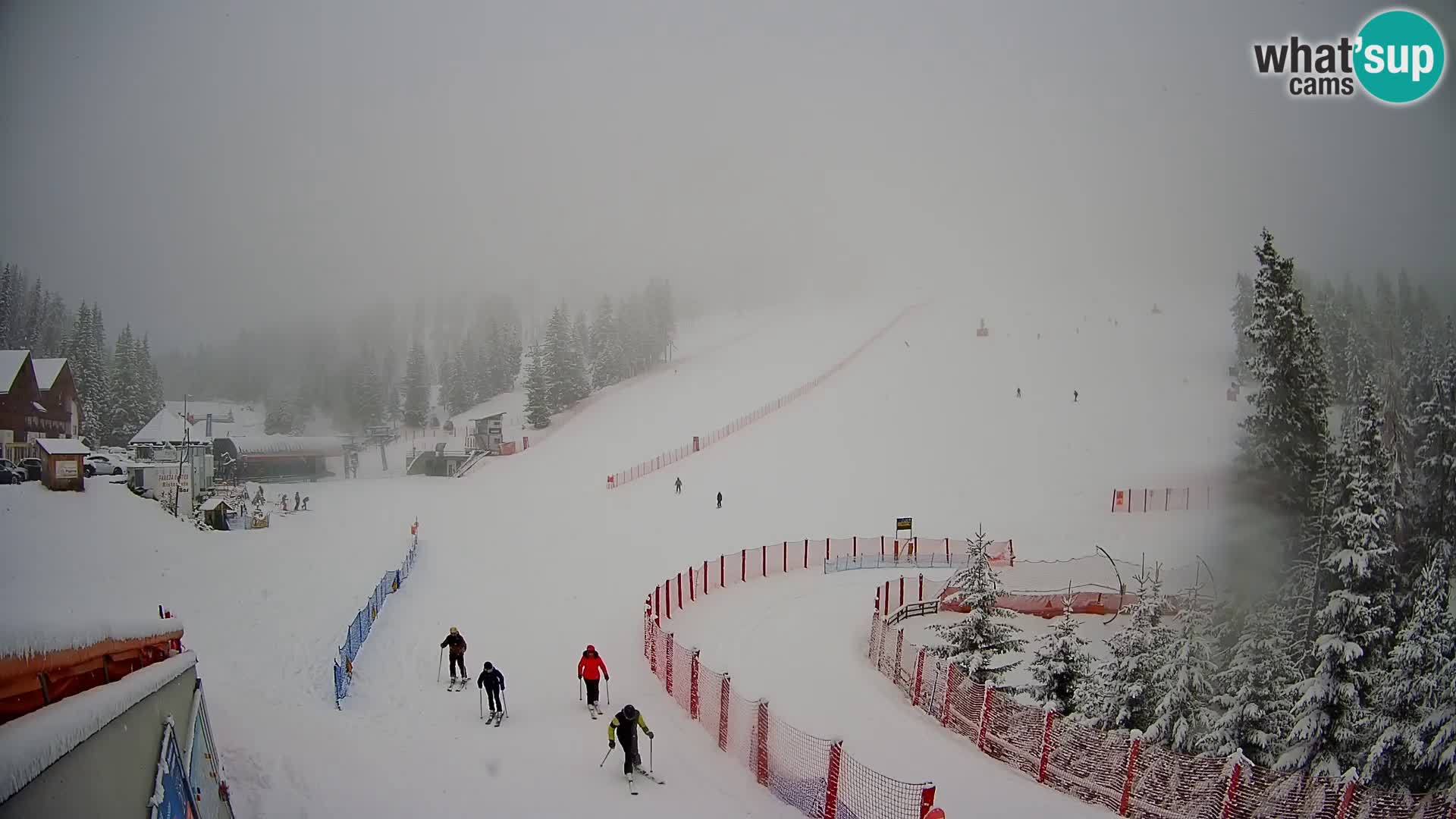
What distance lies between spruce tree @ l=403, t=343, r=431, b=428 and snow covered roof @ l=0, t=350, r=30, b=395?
3943 centimetres

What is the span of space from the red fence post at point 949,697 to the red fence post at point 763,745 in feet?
13.9

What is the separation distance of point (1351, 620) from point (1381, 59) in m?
9.37

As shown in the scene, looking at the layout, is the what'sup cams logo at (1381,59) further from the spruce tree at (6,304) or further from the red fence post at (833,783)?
A: the spruce tree at (6,304)

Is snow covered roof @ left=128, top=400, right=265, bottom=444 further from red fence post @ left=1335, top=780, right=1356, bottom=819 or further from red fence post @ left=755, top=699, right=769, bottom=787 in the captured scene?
red fence post @ left=1335, top=780, right=1356, bottom=819

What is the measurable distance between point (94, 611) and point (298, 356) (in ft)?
82.3

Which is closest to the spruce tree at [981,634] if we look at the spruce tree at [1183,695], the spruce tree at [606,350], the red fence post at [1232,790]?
the spruce tree at [1183,695]

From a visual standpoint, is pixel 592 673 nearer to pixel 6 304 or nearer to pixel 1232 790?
pixel 1232 790

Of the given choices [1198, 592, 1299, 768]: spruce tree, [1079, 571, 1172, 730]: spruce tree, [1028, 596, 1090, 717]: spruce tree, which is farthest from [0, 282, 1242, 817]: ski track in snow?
[1198, 592, 1299, 768]: spruce tree

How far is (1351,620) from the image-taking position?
11.7 metres

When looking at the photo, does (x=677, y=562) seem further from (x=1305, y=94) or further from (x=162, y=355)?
(x=1305, y=94)

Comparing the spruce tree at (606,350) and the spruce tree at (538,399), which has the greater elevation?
the spruce tree at (606,350)

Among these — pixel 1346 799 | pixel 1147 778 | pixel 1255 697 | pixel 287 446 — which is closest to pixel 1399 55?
pixel 1255 697

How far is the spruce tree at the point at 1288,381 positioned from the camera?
13.0 m

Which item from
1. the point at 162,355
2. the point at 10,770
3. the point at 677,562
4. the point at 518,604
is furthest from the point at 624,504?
the point at 10,770
